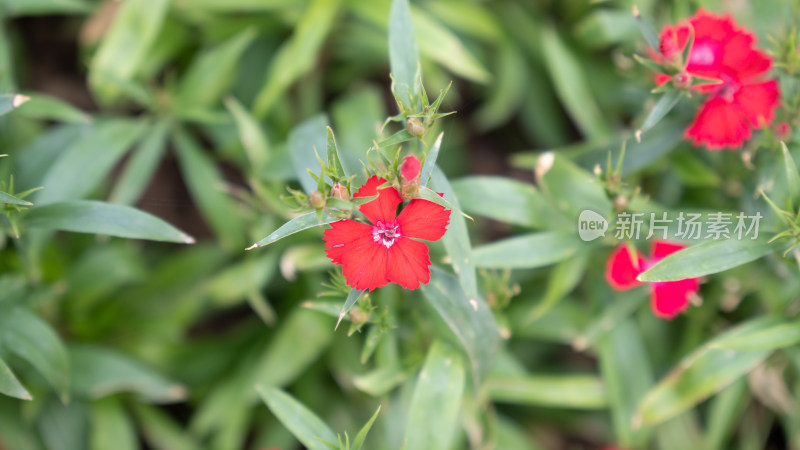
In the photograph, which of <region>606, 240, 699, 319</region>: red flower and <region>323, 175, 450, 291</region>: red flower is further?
<region>606, 240, 699, 319</region>: red flower

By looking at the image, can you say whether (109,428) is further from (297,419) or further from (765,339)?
(765,339)

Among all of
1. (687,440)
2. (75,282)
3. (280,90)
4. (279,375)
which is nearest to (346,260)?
(279,375)

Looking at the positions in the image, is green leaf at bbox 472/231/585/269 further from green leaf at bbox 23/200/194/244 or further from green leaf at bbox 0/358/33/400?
green leaf at bbox 0/358/33/400

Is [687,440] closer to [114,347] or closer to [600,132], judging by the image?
[600,132]

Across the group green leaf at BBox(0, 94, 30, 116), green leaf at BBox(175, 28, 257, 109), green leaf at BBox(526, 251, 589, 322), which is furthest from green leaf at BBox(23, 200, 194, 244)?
green leaf at BBox(526, 251, 589, 322)

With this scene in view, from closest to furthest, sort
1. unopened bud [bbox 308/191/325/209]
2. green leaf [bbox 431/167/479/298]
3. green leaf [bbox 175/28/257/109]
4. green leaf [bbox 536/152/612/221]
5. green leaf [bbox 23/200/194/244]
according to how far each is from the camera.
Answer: unopened bud [bbox 308/191/325/209]
green leaf [bbox 431/167/479/298]
green leaf [bbox 23/200/194/244]
green leaf [bbox 536/152/612/221]
green leaf [bbox 175/28/257/109]

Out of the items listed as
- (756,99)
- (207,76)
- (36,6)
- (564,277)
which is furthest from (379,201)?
(36,6)

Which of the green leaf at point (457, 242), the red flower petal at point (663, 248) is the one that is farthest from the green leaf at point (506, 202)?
the green leaf at point (457, 242)

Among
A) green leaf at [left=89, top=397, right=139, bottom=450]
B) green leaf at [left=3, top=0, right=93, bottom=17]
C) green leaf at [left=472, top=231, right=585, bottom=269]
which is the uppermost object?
green leaf at [left=3, top=0, right=93, bottom=17]
